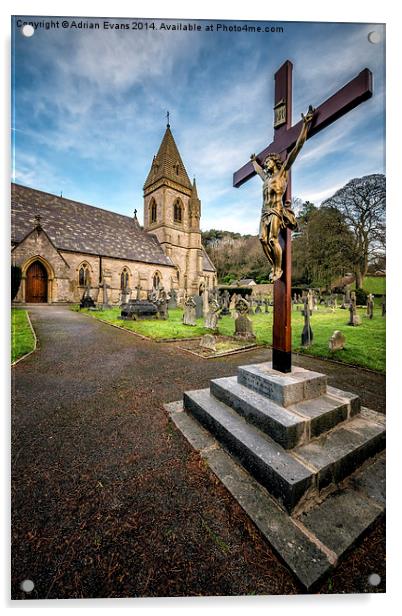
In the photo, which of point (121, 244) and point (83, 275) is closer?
point (83, 275)

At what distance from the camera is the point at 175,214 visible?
2717 centimetres

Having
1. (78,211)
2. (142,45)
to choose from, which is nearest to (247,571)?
(142,45)

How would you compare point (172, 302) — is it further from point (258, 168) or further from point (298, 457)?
point (298, 457)

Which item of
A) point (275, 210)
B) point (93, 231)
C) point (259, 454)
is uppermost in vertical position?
point (93, 231)

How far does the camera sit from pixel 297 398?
2.06 m

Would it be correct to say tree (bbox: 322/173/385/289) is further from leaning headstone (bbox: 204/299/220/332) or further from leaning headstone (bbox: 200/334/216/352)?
leaning headstone (bbox: 204/299/220/332)

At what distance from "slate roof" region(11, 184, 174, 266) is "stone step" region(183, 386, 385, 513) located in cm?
1613

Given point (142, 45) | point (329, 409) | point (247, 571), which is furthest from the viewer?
point (142, 45)

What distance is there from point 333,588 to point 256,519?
17.9 inches

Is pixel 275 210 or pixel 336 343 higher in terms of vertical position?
pixel 275 210

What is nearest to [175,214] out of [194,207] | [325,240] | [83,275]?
[194,207]

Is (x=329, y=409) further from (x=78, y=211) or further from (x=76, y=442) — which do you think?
(x=78, y=211)

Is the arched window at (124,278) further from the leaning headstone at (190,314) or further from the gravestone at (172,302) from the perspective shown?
the leaning headstone at (190,314)

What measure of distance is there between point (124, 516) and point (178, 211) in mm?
28305
